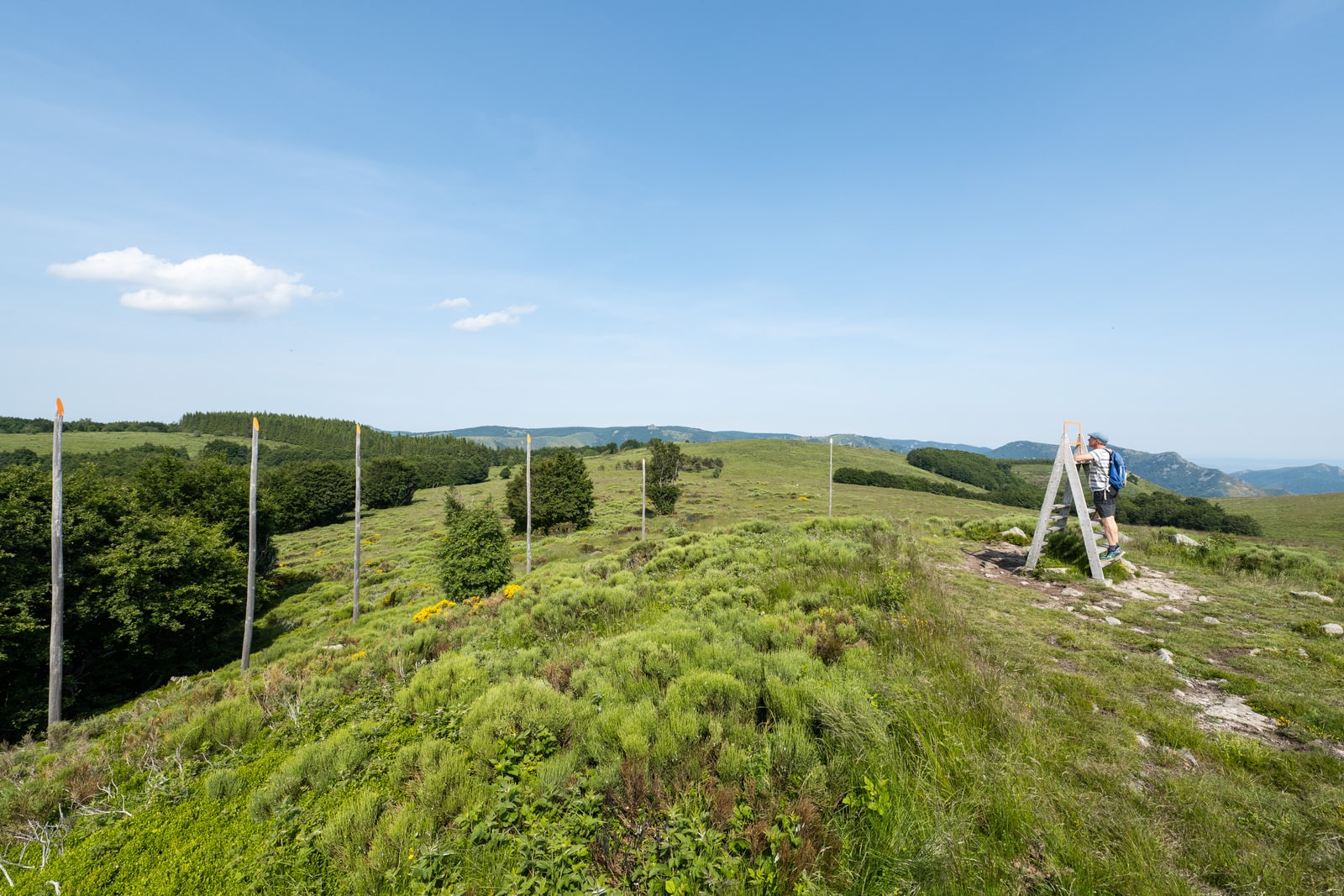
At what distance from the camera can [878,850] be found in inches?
114

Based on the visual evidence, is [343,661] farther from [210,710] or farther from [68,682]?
[68,682]

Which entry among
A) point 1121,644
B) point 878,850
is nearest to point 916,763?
point 878,850

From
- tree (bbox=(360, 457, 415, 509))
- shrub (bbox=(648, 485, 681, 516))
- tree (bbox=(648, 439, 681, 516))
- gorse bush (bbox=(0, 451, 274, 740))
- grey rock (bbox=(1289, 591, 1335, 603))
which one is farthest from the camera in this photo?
tree (bbox=(360, 457, 415, 509))

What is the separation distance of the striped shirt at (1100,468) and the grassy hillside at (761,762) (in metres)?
2.55

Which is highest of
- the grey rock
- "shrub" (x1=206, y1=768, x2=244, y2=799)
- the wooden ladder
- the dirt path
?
the wooden ladder

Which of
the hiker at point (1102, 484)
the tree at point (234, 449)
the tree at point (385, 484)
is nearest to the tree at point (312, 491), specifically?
the tree at point (385, 484)

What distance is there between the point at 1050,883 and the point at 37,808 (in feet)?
27.3

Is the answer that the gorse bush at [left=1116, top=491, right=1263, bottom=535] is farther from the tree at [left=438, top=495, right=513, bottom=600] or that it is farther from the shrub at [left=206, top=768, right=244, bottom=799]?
the shrub at [left=206, top=768, right=244, bottom=799]

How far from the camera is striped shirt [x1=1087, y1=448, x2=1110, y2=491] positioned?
10.1 metres

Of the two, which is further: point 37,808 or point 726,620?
point 726,620

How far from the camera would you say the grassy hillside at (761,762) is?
2.88m

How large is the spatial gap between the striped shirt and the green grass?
502 feet

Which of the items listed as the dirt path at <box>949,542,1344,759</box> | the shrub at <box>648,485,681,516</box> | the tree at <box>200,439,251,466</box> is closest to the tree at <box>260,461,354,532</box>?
the shrub at <box>648,485,681,516</box>

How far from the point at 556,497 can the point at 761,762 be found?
46613 mm
